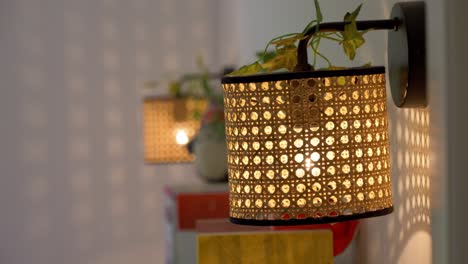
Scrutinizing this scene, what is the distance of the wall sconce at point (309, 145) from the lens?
103 centimetres

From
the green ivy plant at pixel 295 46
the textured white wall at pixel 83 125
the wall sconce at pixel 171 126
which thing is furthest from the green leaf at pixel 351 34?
the textured white wall at pixel 83 125

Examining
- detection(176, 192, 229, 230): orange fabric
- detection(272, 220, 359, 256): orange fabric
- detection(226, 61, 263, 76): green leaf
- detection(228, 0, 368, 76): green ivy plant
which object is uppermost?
detection(228, 0, 368, 76): green ivy plant

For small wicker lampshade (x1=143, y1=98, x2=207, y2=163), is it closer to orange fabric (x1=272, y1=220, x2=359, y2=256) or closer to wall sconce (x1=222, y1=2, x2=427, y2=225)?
orange fabric (x1=272, y1=220, x2=359, y2=256)

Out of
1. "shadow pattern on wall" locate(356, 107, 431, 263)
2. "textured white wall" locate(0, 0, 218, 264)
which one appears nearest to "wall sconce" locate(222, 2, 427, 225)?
"shadow pattern on wall" locate(356, 107, 431, 263)

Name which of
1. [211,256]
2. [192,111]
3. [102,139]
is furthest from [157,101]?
[211,256]

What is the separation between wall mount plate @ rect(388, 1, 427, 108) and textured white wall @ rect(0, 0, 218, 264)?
3724 millimetres

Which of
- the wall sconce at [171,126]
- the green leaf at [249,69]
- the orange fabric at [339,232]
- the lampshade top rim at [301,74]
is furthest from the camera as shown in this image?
the wall sconce at [171,126]

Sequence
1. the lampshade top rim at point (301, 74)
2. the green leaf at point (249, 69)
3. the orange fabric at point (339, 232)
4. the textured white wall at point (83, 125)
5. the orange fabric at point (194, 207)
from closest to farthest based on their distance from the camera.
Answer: the lampshade top rim at point (301, 74) → the green leaf at point (249, 69) → the orange fabric at point (339, 232) → the orange fabric at point (194, 207) → the textured white wall at point (83, 125)

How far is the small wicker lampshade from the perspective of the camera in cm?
334

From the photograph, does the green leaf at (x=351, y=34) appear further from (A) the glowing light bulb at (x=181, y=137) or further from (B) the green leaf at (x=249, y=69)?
(A) the glowing light bulb at (x=181, y=137)

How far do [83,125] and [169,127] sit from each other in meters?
1.48

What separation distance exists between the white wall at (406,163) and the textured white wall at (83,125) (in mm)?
3065

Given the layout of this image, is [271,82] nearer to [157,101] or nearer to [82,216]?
[157,101]

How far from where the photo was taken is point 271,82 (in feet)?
3.37
